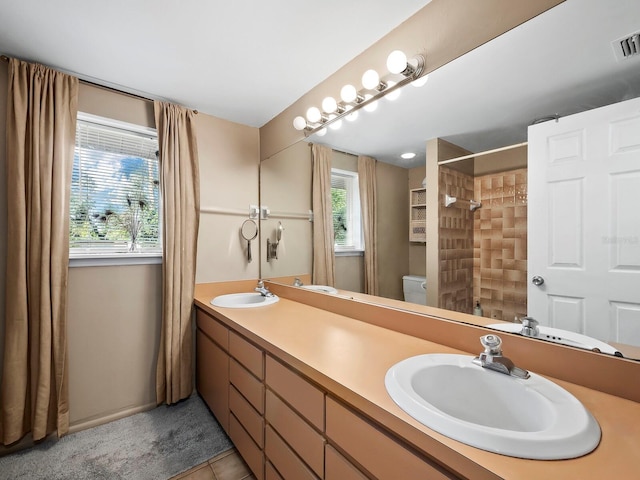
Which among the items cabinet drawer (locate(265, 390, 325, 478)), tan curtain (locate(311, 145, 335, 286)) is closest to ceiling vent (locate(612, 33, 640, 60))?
tan curtain (locate(311, 145, 335, 286))

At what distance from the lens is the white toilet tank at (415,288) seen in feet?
4.51

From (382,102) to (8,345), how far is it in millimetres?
2477

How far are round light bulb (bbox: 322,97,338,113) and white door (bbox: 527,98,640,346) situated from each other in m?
1.10

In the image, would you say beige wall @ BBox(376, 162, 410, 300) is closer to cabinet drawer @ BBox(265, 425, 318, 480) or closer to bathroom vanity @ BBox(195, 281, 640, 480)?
bathroom vanity @ BBox(195, 281, 640, 480)

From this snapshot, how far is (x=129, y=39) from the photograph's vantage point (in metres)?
1.49

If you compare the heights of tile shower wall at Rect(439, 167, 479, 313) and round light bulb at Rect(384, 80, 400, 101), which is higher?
round light bulb at Rect(384, 80, 400, 101)

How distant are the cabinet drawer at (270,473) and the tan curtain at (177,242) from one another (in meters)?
1.13

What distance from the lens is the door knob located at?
39.6 inches

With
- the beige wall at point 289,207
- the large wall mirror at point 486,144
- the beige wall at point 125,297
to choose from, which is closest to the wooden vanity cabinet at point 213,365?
the beige wall at point 125,297

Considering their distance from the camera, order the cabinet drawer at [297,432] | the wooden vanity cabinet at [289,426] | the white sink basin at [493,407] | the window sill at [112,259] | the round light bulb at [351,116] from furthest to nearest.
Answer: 1. the window sill at [112,259]
2. the round light bulb at [351,116]
3. the cabinet drawer at [297,432]
4. the wooden vanity cabinet at [289,426]
5. the white sink basin at [493,407]

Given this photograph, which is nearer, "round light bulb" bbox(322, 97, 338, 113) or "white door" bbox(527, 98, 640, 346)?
"white door" bbox(527, 98, 640, 346)

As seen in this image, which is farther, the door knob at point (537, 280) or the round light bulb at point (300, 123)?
the round light bulb at point (300, 123)

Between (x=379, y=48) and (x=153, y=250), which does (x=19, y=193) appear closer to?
(x=153, y=250)

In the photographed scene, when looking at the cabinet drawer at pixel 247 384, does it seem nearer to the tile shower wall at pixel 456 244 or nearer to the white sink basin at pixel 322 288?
the white sink basin at pixel 322 288
